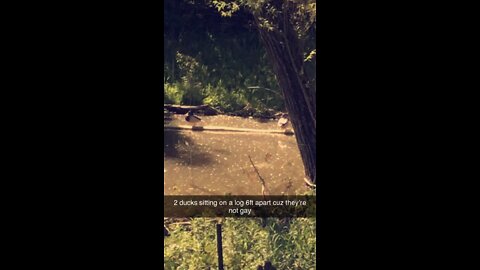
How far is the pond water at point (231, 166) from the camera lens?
2.34m

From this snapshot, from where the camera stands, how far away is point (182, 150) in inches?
93.1

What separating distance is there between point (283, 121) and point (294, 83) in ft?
0.64

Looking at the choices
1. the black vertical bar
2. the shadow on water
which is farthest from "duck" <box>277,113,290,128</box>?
the black vertical bar

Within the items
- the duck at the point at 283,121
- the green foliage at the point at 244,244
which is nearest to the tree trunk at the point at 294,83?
the duck at the point at 283,121

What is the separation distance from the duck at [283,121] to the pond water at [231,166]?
0.21ft

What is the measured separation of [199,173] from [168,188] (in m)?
0.16

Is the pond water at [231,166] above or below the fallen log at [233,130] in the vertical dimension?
below

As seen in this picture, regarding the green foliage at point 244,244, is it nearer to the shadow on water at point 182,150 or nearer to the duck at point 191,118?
the shadow on water at point 182,150

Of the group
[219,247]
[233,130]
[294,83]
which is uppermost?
[294,83]

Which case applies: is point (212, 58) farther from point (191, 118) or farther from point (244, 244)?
point (244, 244)

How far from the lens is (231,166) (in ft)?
7.78

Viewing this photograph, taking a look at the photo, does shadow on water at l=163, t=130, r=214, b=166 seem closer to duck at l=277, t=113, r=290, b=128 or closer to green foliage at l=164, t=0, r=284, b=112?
green foliage at l=164, t=0, r=284, b=112

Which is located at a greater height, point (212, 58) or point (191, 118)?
point (212, 58)

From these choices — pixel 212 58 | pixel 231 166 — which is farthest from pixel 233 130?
pixel 212 58
